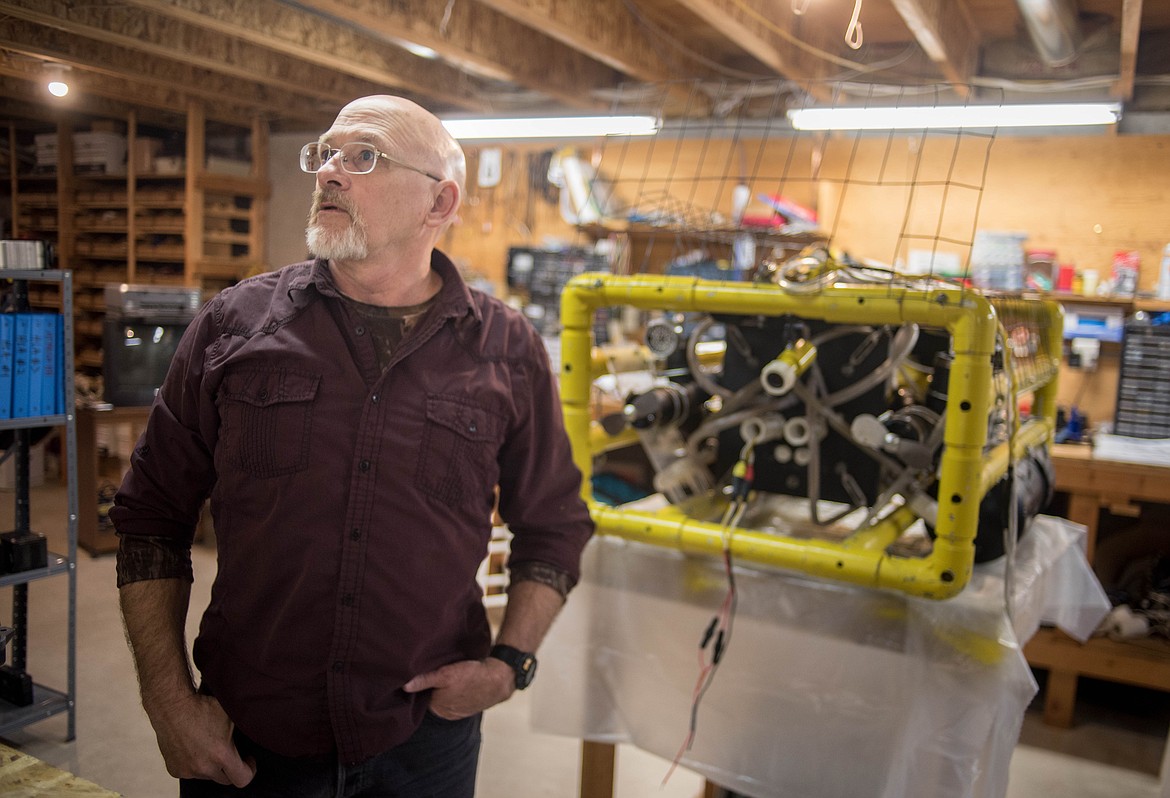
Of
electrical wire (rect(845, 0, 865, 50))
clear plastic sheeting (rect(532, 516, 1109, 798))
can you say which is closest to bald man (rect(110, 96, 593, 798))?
clear plastic sheeting (rect(532, 516, 1109, 798))

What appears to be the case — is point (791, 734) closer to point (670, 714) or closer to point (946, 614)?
point (670, 714)

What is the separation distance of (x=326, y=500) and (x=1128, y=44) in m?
3.41

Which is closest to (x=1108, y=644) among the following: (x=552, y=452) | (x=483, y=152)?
(x=552, y=452)

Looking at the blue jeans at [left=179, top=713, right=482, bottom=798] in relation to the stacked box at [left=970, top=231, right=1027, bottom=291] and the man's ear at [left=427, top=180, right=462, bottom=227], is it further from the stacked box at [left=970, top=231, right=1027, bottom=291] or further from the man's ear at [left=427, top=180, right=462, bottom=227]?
the stacked box at [left=970, top=231, right=1027, bottom=291]

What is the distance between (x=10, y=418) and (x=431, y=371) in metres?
1.37

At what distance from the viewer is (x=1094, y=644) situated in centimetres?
352

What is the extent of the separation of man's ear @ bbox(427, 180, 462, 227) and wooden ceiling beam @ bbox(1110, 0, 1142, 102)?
263 centimetres

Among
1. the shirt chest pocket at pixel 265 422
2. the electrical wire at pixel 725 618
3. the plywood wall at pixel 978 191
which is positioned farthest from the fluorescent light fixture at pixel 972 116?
the shirt chest pocket at pixel 265 422

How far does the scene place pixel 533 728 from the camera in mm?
2352

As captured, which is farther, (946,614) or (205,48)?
(946,614)

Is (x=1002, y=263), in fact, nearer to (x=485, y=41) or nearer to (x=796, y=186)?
(x=796, y=186)

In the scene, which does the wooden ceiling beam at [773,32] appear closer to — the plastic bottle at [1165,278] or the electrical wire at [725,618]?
the electrical wire at [725,618]

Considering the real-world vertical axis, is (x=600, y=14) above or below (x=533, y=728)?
above

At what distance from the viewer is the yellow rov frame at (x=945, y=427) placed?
170 centimetres
